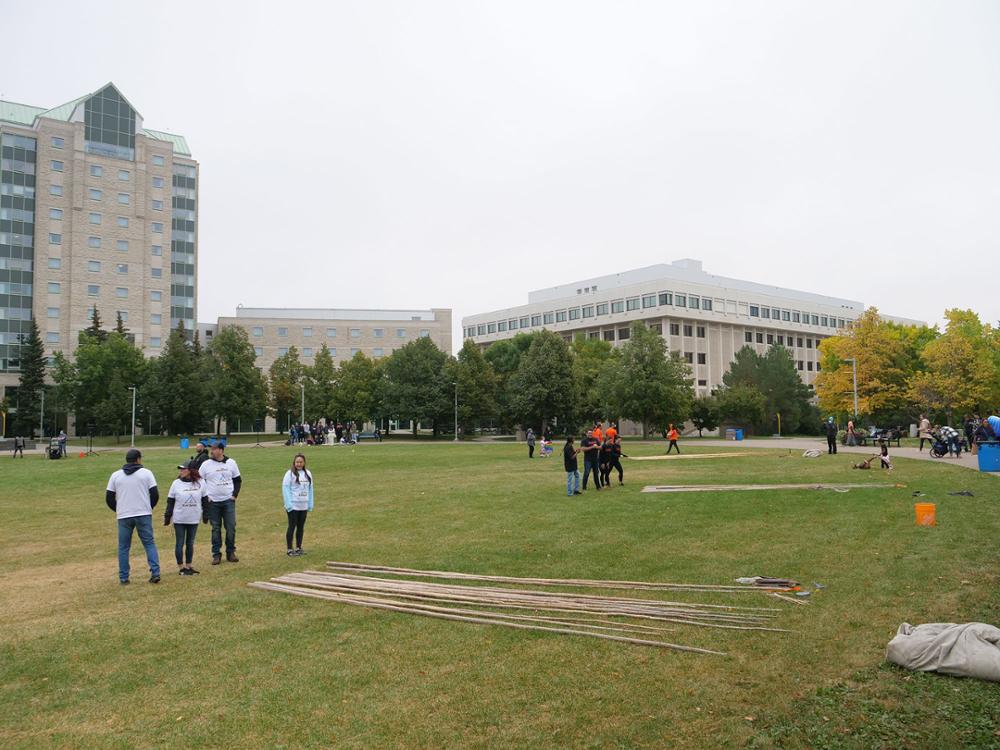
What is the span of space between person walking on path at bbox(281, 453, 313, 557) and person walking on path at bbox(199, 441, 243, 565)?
0.87 m

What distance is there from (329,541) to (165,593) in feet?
13.8

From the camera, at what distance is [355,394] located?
84188 millimetres

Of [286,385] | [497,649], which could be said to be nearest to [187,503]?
[497,649]

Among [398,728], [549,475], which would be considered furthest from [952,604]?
[549,475]

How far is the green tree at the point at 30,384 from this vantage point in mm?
77000

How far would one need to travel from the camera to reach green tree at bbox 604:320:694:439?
64.1m

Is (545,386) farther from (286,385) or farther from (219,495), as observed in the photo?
(219,495)

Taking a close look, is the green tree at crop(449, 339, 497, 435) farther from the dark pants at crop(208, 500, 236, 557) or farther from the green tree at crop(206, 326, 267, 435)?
the dark pants at crop(208, 500, 236, 557)

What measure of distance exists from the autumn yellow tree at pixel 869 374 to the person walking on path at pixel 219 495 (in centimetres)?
5513

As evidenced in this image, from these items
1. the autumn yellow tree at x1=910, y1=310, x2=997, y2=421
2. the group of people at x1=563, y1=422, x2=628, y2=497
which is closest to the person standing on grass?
the group of people at x1=563, y1=422, x2=628, y2=497

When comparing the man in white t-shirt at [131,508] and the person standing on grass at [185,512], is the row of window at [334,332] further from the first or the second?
the man in white t-shirt at [131,508]

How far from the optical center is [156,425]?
268ft

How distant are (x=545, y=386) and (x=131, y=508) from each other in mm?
64250

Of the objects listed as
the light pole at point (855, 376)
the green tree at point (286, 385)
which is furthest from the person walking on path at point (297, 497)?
the green tree at point (286, 385)
